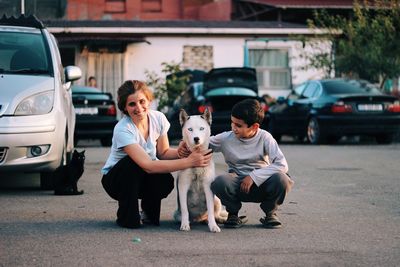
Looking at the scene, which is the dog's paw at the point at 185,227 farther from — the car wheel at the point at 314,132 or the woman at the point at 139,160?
the car wheel at the point at 314,132

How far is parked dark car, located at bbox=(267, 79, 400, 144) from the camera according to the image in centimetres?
2200

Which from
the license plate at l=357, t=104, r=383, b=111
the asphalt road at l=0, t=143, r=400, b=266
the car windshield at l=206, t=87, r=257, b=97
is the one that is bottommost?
the asphalt road at l=0, t=143, r=400, b=266

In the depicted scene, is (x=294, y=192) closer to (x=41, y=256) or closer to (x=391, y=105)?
(x=41, y=256)

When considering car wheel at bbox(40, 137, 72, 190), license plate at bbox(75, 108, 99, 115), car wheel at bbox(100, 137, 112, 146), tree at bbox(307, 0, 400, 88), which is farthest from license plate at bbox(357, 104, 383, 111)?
car wheel at bbox(40, 137, 72, 190)

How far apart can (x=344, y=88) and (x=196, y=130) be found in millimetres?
15416

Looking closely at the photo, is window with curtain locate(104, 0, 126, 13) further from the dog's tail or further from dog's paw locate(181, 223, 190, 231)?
dog's paw locate(181, 223, 190, 231)

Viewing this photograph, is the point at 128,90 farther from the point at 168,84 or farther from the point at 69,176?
the point at 168,84

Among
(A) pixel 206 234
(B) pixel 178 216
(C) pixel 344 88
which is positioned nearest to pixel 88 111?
(C) pixel 344 88

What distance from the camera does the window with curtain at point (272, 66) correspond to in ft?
116

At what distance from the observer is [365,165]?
15.6m

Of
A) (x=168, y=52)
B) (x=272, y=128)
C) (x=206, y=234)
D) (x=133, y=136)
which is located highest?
(x=168, y=52)

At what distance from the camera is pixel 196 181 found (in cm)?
809

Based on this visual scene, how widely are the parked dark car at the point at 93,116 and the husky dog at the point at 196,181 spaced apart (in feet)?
44.7

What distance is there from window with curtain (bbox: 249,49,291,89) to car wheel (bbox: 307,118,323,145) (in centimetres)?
1236
